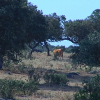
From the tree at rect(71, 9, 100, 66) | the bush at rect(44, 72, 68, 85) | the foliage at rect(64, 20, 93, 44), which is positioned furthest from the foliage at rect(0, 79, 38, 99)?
the foliage at rect(64, 20, 93, 44)

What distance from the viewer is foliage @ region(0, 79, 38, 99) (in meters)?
15.0

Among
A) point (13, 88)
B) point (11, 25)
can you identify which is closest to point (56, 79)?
point (11, 25)

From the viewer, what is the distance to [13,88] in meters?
15.5

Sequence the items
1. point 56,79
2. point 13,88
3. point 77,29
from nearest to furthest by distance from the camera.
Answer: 1. point 13,88
2. point 56,79
3. point 77,29

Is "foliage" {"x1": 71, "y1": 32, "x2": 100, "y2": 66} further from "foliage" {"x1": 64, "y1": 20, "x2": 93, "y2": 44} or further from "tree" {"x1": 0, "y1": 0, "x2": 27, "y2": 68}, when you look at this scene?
"foliage" {"x1": 64, "y1": 20, "x2": 93, "y2": 44}

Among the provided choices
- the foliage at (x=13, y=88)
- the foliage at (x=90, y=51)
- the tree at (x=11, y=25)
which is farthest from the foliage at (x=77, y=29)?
the foliage at (x=13, y=88)

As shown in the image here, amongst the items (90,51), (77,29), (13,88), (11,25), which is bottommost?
(13,88)

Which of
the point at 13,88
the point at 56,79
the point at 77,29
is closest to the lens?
the point at 13,88

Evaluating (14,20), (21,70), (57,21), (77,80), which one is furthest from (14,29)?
(57,21)

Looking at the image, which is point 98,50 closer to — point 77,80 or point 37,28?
point 77,80

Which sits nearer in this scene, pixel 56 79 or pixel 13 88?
pixel 13 88

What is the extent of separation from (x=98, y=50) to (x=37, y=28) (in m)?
12.0

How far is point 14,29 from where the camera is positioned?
60.1 ft

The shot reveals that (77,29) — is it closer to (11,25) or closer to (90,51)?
(11,25)
